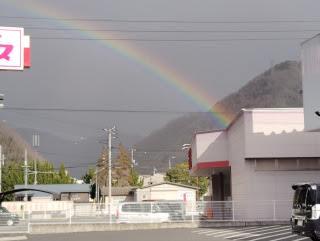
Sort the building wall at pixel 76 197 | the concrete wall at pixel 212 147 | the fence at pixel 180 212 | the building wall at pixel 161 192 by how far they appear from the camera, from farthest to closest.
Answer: the building wall at pixel 76 197 < the building wall at pixel 161 192 < the concrete wall at pixel 212 147 < the fence at pixel 180 212

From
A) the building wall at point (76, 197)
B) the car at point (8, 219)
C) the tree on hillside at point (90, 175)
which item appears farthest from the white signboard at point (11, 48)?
the tree on hillside at point (90, 175)

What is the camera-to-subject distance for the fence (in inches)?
1209

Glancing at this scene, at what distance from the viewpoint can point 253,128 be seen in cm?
3281

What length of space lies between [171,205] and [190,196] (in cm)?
3556

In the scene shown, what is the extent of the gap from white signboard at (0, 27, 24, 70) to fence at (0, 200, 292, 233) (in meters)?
10.3

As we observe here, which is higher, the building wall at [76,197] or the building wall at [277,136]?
the building wall at [277,136]

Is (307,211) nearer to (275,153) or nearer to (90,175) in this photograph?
(275,153)

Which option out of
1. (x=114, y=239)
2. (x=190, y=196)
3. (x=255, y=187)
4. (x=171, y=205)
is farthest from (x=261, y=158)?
(x=190, y=196)

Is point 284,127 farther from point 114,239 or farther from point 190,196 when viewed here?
point 190,196

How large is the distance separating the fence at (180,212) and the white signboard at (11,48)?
10252 mm

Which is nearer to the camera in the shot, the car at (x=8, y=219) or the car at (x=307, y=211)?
the car at (x=307, y=211)

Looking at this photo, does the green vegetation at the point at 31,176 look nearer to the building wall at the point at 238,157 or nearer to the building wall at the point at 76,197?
the building wall at the point at 76,197

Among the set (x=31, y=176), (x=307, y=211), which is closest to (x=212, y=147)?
(x=307, y=211)

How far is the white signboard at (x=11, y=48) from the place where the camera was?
73.9ft
